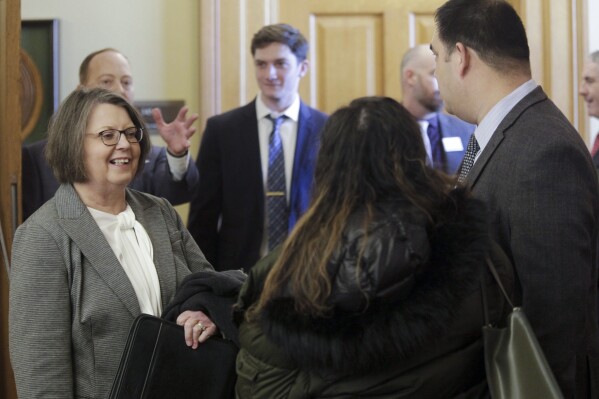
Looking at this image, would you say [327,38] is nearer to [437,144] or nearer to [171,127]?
[437,144]

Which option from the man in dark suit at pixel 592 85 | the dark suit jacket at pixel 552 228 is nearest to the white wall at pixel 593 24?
the man in dark suit at pixel 592 85

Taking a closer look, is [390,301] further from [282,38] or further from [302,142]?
[282,38]

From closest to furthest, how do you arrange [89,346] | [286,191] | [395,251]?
[395,251]
[89,346]
[286,191]

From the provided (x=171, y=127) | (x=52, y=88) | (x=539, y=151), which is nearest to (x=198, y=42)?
(x=52, y=88)

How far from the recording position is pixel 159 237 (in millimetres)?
2613

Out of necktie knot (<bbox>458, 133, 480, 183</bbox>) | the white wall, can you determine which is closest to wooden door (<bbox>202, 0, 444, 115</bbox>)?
the white wall

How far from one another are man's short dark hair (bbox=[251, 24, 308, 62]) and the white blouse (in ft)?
6.49

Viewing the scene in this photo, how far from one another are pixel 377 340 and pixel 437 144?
258 centimetres

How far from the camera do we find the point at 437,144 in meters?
4.29

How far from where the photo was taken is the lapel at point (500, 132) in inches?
92.2

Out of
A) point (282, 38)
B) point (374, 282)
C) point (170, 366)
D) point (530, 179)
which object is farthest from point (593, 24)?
point (374, 282)

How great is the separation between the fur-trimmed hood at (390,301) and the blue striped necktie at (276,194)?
7.35 feet

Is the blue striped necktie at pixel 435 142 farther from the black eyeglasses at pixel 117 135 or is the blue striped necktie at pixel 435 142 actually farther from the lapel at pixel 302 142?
the black eyeglasses at pixel 117 135

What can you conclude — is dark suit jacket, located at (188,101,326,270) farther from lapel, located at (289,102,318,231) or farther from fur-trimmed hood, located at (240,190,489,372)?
fur-trimmed hood, located at (240,190,489,372)
